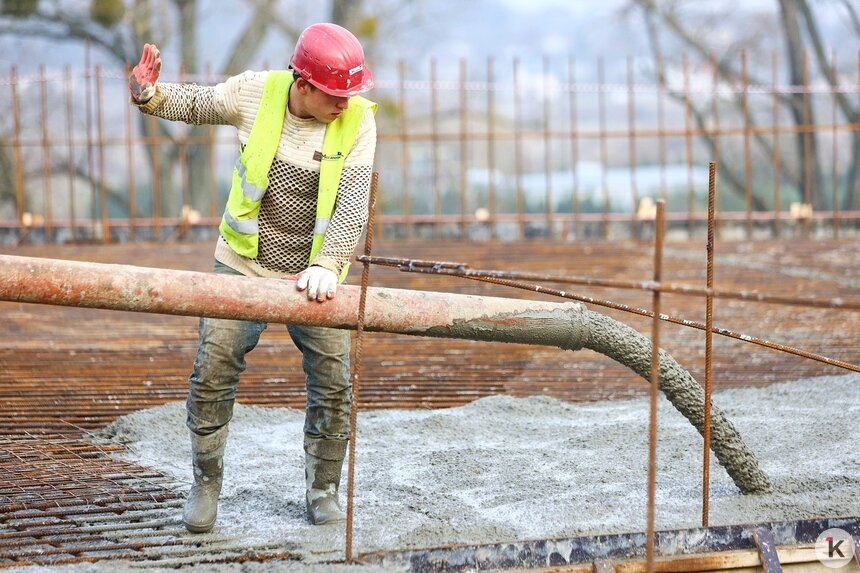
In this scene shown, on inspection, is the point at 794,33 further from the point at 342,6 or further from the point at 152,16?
the point at 152,16

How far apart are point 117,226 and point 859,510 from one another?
35.0 feet

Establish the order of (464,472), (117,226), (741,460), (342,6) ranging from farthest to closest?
(342,6)
(117,226)
(464,472)
(741,460)

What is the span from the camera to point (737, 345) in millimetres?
6973

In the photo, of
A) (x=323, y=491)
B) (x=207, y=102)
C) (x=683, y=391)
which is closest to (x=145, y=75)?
(x=207, y=102)

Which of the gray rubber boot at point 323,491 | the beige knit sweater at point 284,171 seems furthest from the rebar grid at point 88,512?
the beige knit sweater at point 284,171

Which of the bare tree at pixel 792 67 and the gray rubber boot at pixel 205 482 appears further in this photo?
the bare tree at pixel 792 67

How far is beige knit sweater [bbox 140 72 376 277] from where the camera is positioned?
3498 millimetres

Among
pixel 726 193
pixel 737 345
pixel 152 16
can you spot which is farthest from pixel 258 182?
pixel 726 193

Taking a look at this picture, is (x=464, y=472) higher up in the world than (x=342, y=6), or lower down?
lower down

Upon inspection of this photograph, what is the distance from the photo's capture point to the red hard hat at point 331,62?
3330 mm

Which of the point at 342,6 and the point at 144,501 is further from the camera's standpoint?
the point at 342,6

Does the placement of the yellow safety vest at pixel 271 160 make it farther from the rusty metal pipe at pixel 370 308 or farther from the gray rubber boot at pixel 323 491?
the gray rubber boot at pixel 323 491

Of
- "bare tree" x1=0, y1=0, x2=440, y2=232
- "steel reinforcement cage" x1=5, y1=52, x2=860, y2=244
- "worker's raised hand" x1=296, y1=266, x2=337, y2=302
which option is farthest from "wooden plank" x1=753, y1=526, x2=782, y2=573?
"bare tree" x1=0, y1=0, x2=440, y2=232

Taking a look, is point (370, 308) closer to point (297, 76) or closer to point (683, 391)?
point (297, 76)
